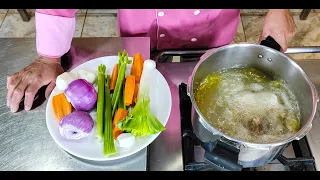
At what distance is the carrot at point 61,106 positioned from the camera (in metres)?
0.87

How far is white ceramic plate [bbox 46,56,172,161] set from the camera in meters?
0.82

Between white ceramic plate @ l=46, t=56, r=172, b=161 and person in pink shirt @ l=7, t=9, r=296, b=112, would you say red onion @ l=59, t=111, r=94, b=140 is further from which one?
person in pink shirt @ l=7, t=9, r=296, b=112

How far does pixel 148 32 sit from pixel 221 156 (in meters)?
0.55

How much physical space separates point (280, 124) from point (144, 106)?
32 centimetres

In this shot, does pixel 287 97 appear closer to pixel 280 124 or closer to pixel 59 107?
pixel 280 124

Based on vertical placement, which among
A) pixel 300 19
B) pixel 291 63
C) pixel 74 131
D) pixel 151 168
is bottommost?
pixel 300 19

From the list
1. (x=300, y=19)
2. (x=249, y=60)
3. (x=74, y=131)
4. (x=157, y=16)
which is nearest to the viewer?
(x=74, y=131)

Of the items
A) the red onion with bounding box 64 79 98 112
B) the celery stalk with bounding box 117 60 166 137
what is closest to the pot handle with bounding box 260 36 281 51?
the celery stalk with bounding box 117 60 166 137

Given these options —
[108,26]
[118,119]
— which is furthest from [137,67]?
[108,26]

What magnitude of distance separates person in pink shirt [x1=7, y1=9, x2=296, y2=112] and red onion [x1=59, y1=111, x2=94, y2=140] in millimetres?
186

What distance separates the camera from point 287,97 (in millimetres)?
912

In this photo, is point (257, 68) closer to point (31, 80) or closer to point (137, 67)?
point (137, 67)

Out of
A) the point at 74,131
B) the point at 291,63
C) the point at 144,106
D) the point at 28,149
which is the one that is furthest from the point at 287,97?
the point at 28,149

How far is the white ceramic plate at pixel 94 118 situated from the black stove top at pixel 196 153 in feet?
0.19
